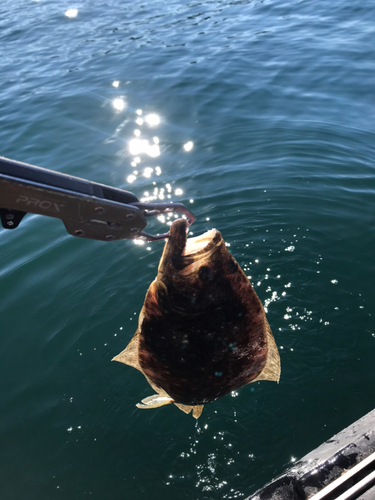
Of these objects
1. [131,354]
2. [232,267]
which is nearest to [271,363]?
[232,267]

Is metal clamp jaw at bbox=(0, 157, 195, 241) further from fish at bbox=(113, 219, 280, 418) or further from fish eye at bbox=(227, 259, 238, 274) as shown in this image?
fish eye at bbox=(227, 259, 238, 274)

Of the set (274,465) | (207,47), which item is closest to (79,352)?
(274,465)

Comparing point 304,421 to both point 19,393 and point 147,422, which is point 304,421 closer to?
point 147,422

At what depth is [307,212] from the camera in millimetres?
7148

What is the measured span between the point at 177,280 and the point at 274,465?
2.62 m

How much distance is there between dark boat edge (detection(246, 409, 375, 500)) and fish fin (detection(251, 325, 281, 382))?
67cm

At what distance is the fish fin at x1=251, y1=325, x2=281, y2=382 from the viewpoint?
10.7 feet

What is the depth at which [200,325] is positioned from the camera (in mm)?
2918

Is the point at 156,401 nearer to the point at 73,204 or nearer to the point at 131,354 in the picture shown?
the point at 131,354

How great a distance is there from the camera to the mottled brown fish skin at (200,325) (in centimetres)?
271

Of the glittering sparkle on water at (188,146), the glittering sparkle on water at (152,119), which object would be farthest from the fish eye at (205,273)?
the glittering sparkle on water at (152,119)

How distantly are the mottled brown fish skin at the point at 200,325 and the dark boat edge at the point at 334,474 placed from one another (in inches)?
30.4

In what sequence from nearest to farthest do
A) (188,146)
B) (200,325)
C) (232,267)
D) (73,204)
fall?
(73,204) → (232,267) → (200,325) → (188,146)

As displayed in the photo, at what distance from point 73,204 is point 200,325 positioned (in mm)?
1241
